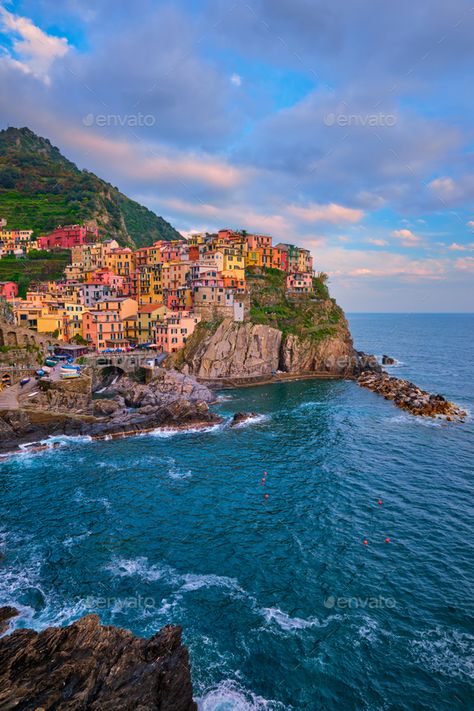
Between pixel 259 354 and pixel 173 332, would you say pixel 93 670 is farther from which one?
pixel 259 354

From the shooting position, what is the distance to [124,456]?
51.2 m

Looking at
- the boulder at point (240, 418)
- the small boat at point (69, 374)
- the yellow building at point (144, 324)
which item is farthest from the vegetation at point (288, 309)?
the small boat at point (69, 374)

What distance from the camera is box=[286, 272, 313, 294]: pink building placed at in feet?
384

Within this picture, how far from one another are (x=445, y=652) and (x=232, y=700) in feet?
39.0

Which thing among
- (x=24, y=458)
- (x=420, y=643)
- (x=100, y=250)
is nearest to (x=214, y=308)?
(x=100, y=250)

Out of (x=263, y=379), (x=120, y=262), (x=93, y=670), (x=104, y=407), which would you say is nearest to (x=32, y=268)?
(x=120, y=262)

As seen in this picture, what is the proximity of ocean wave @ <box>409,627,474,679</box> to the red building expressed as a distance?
13699cm

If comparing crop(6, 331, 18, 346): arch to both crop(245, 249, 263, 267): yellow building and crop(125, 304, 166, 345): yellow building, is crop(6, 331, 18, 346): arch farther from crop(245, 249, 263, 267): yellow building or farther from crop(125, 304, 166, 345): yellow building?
crop(245, 249, 263, 267): yellow building

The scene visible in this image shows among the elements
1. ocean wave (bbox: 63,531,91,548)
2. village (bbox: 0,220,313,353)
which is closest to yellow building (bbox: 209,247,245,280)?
village (bbox: 0,220,313,353)

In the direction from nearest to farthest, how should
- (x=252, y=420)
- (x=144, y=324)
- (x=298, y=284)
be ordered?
(x=252, y=420) < (x=144, y=324) < (x=298, y=284)

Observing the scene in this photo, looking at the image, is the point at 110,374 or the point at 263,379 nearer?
the point at 110,374

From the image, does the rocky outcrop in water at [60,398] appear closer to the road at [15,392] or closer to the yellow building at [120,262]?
the road at [15,392]

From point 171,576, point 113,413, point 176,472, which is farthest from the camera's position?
point 113,413

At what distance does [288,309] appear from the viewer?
110 meters
